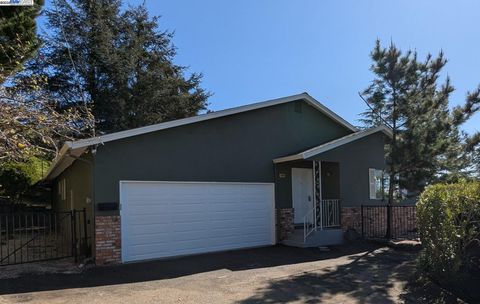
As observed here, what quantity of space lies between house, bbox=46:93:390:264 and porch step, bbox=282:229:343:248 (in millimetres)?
43

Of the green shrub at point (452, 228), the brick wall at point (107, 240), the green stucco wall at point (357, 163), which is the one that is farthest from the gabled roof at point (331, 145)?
the green shrub at point (452, 228)

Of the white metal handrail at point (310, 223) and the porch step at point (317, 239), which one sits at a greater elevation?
the white metal handrail at point (310, 223)

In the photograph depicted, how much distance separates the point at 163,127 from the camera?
39.7 feet

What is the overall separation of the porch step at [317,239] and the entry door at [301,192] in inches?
34.6

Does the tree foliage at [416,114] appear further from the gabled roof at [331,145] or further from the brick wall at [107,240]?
the brick wall at [107,240]

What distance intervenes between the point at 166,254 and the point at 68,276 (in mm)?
2856

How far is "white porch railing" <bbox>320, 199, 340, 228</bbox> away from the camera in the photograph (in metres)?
15.4

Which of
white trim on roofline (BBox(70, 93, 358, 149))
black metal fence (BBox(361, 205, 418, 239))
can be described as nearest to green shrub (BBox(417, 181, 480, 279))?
white trim on roofline (BBox(70, 93, 358, 149))

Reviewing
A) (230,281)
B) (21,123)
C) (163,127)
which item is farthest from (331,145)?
(21,123)

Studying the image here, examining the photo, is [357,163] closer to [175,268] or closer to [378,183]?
[378,183]

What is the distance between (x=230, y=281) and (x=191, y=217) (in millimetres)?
Answer: 3550

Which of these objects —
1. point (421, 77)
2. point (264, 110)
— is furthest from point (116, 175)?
point (421, 77)

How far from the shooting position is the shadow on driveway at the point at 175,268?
29.2 feet

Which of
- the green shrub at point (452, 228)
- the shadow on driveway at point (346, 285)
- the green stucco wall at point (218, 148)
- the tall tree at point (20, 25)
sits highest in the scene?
the tall tree at point (20, 25)
